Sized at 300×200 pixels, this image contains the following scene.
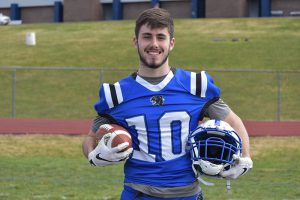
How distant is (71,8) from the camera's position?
5362cm

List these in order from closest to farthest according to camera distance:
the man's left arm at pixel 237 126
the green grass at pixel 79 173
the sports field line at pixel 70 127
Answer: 1. the man's left arm at pixel 237 126
2. the green grass at pixel 79 173
3. the sports field line at pixel 70 127

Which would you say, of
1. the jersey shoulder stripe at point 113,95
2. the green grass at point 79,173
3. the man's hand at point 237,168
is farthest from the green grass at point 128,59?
the man's hand at point 237,168

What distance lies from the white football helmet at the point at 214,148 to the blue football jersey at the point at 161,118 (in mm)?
154

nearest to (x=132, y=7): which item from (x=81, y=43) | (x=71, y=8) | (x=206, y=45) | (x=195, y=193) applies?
(x=71, y=8)

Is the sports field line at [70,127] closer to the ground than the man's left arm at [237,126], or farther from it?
closer to the ground

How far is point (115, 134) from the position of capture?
11.4ft

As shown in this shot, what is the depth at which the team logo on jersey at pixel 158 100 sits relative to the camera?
3.62 m

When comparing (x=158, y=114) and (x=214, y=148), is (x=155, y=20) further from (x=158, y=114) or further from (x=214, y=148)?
(x=214, y=148)

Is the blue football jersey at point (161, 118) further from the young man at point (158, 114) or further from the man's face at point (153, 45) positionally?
the man's face at point (153, 45)

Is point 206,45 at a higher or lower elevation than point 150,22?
lower

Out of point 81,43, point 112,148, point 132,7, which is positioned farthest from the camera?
point 132,7

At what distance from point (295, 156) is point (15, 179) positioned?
5950 millimetres

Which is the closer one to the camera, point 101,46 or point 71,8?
point 101,46

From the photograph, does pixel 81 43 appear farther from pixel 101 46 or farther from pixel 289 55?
pixel 289 55
